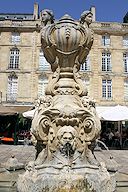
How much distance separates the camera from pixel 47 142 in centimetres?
391

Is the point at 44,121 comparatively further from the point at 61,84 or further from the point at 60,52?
the point at 60,52

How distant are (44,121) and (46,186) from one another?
90cm

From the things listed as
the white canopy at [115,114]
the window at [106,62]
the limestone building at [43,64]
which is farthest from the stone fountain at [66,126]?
the window at [106,62]

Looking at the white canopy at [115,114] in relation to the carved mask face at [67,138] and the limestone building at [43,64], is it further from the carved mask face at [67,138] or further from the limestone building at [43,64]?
the limestone building at [43,64]

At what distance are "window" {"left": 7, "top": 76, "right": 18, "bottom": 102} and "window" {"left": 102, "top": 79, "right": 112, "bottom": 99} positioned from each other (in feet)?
26.9

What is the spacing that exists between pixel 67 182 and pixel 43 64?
2282 cm

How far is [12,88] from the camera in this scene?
25.1m

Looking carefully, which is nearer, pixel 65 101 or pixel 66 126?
pixel 66 126

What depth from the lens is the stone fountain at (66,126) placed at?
3553 millimetres

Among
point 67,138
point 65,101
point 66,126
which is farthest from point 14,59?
point 67,138

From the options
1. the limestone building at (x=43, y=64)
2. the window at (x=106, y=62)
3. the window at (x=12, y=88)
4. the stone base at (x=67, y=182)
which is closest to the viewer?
the stone base at (x=67, y=182)

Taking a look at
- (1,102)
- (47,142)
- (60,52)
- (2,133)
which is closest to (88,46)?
(60,52)

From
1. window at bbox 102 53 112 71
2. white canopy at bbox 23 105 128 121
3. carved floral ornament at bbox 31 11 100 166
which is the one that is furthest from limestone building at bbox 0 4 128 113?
carved floral ornament at bbox 31 11 100 166

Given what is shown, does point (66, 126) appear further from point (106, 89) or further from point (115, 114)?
point (106, 89)
